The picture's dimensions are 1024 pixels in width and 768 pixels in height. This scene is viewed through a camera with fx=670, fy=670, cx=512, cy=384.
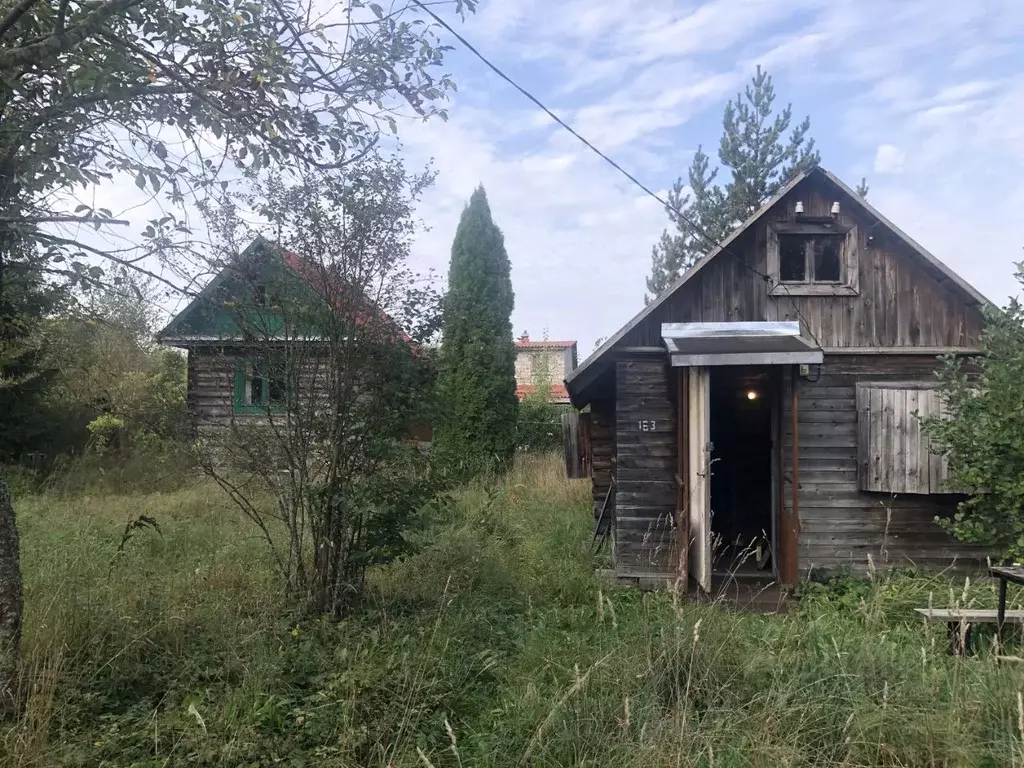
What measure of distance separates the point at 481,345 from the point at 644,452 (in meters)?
9.19

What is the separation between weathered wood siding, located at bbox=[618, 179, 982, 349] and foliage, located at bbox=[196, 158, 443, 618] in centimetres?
335

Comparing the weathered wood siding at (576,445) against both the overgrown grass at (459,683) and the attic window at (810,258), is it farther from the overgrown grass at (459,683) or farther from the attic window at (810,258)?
the overgrown grass at (459,683)

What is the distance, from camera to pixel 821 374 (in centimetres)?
750

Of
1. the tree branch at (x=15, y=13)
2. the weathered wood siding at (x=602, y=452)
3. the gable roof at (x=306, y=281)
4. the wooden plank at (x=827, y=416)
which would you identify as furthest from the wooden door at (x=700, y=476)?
the tree branch at (x=15, y=13)

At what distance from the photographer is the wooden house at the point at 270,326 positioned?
4.90 m

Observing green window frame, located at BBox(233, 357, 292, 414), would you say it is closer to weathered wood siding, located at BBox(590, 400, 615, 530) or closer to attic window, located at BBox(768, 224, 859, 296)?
weathered wood siding, located at BBox(590, 400, 615, 530)

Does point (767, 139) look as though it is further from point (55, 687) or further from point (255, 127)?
point (55, 687)

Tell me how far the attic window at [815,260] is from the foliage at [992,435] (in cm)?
147

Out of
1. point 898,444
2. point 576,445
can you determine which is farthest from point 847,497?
point 576,445

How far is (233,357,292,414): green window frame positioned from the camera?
16.4 ft

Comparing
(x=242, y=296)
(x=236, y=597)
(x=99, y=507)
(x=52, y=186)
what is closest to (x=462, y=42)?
(x=242, y=296)

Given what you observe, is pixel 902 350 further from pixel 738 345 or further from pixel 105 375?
pixel 105 375

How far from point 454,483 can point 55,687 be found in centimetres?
277

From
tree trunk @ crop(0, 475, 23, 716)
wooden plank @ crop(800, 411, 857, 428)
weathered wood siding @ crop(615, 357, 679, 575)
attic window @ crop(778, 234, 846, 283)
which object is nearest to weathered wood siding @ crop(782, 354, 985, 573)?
wooden plank @ crop(800, 411, 857, 428)
